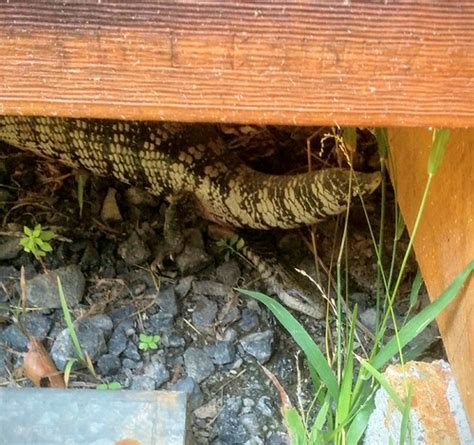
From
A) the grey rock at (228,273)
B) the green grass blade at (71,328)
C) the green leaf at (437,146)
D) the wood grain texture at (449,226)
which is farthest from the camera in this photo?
the grey rock at (228,273)

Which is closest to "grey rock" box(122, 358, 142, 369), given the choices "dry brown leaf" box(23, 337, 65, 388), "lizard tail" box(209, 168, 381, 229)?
"dry brown leaf" box(23, 337, 65, 388)

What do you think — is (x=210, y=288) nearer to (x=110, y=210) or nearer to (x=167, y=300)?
(x=167, y=300)

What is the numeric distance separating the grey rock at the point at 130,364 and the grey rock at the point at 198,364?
106 mm

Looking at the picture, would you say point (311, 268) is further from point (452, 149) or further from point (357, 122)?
point (357, 122)

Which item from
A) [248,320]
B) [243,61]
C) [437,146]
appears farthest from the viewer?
[248,320]

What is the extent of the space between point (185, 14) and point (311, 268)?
1.18m

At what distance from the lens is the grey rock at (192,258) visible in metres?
1.96

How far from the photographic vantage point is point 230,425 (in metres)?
1.68

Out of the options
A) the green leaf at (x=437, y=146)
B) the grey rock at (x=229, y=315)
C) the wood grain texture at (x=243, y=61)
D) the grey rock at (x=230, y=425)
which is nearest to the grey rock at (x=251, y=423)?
the grey rock at (x=230, y=425)

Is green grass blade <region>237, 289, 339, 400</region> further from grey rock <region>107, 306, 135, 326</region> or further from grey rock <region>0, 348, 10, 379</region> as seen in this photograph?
grey rock <region>0, 348, 10, 379</region>

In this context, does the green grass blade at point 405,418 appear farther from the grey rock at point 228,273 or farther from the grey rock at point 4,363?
the grey rock at point 4,363

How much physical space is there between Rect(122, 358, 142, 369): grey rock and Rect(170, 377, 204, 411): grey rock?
0.10 m

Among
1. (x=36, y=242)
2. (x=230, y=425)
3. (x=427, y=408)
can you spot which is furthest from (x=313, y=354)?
(x=36, y=242)

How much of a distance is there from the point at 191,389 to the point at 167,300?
9.8 inches
